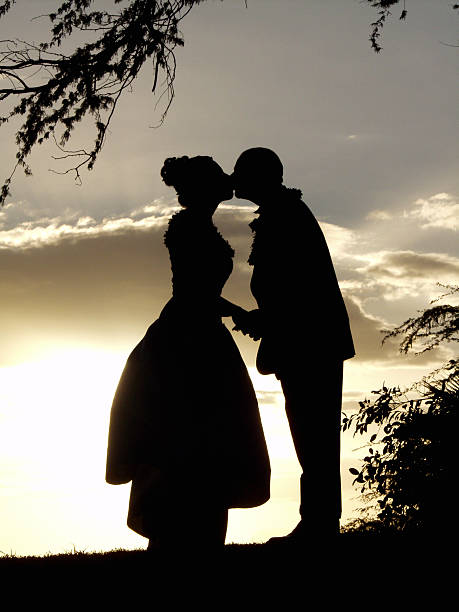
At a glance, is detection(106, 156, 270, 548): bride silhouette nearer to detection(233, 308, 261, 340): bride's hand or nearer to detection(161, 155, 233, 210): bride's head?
detection(161, 155, 233, 210): bride's head

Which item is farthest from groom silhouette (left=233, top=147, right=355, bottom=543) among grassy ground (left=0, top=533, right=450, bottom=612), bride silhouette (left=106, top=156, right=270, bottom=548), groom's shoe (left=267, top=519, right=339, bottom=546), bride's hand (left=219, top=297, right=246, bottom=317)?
bride silhouette (left=106, top=156, right=270, bottom=548)

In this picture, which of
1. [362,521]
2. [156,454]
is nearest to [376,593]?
[156,454]

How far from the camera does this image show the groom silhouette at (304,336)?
5504 mm

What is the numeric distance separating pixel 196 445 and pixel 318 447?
45.4 inches

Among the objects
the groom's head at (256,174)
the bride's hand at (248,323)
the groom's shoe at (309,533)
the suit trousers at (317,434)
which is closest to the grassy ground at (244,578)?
the groom's shoe at (309,533)

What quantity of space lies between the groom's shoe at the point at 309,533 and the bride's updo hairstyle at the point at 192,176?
8.31ft

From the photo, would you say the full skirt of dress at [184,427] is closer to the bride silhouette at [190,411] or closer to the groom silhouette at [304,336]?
the bride silhouette at [190,411]

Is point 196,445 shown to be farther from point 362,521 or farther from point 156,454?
point 362,521

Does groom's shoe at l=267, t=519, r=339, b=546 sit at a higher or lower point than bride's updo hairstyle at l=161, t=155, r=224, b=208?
lower

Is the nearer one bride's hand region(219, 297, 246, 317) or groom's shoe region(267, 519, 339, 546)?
bride's hand region(219, 297, 246, 317)

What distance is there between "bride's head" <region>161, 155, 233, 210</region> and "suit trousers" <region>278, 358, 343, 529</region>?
1.43 metres

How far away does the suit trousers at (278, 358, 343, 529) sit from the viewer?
18.0 ft

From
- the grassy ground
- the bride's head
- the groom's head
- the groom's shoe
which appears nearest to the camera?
the grassy ground

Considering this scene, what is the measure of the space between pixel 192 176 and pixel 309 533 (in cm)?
277
